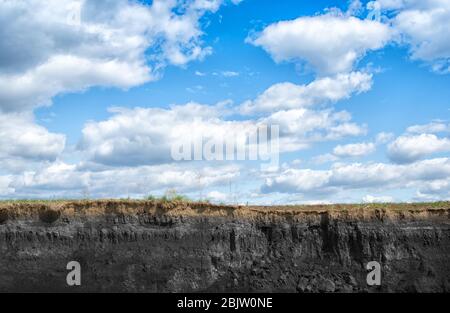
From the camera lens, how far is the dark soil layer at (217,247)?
22688 mm

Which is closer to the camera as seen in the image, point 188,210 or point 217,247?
point 217,247

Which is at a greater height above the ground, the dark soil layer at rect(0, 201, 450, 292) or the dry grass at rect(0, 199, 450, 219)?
the dry grass at rect(0, 199, 450, 219)

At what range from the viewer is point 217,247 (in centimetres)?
2309

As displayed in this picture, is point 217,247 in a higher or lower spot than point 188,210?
lower

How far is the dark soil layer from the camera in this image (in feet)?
74.4

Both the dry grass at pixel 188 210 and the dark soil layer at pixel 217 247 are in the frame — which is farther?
the dry grass at pixel 188 210

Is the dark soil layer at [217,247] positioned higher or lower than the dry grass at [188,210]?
lower

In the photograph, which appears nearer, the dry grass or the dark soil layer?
the dark soil layer

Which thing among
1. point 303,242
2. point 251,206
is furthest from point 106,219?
point 303,242
